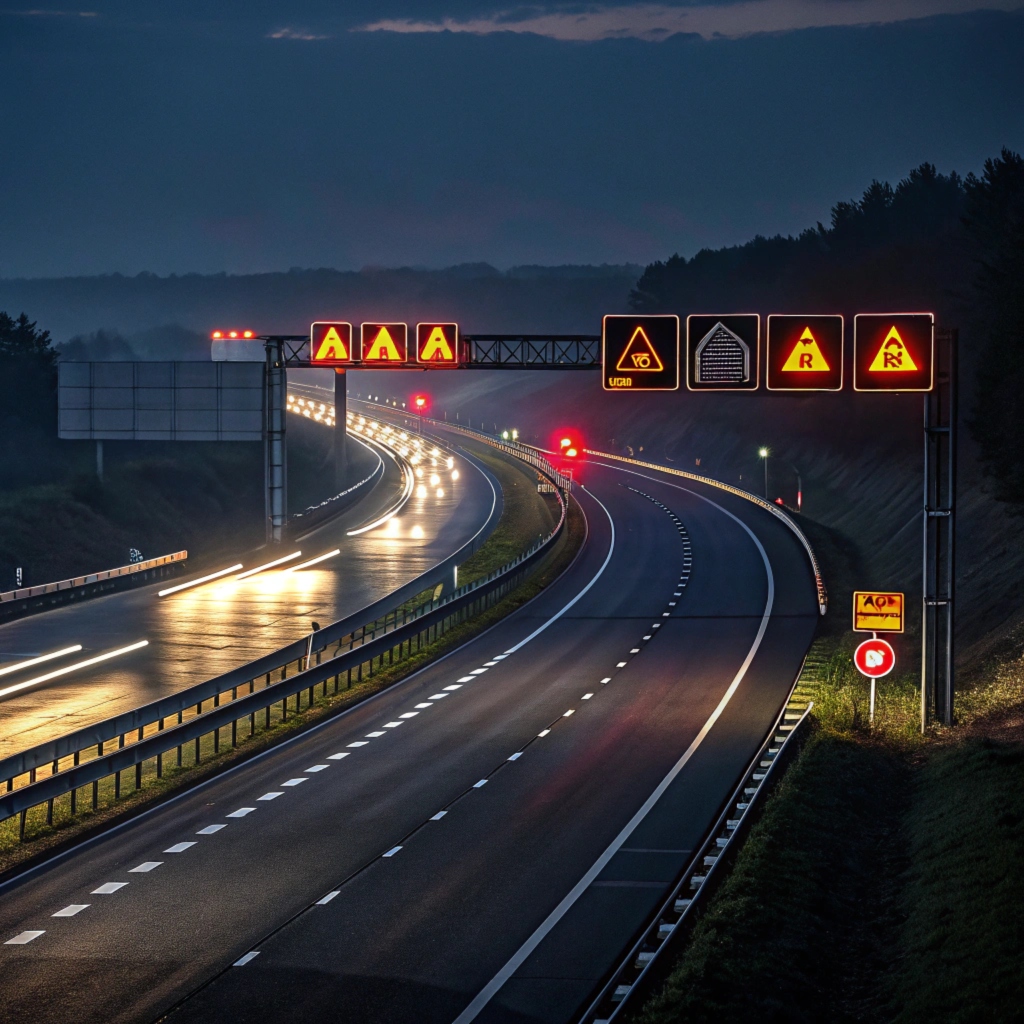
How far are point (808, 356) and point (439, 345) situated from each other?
717 inches

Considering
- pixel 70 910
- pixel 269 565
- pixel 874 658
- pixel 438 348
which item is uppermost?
pixel 438 348

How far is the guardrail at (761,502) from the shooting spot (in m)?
52.6

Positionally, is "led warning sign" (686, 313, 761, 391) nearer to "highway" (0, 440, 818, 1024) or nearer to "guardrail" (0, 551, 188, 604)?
"highway" (0, 440, 818, 1024)

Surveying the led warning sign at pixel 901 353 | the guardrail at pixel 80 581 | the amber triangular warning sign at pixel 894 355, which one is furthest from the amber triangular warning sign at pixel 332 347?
the amber triangular warning sign at pixel 894 355

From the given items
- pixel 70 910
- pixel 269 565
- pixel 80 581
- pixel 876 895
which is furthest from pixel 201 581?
pixel 876 895

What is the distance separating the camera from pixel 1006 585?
46.3 metres

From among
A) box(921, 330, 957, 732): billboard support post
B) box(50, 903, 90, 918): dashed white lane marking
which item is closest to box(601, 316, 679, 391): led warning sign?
box(921, 330, 957, 732): billboard support post

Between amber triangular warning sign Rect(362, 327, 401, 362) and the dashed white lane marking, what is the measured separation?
31458mm

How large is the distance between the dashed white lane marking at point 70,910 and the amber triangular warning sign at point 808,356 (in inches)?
771

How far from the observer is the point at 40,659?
39.5m

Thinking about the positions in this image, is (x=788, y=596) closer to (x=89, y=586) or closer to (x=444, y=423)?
(x=89, y=586)

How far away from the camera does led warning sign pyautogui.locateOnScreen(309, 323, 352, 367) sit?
1893 inches

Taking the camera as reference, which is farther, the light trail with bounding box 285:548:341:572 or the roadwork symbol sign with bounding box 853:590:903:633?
the light trail with bounding box 285:548:341:572

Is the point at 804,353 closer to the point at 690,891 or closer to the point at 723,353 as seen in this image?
the point at 723,353
